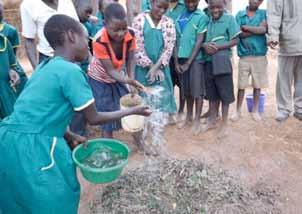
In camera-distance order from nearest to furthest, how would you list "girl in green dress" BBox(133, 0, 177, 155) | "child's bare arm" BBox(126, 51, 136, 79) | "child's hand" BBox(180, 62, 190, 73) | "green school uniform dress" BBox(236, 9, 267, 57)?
"child's bare arm" BBox(126, 51, 136, 79)
"girl in green dress" BBox(133, 0, 177, 155)
"child's hand" BBox(180, 62, 190, 73)
"green school uniform dress" BBox(236, 9, 267, 57)

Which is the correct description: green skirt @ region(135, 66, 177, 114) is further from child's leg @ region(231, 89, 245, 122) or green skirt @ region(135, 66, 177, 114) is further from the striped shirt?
child's leg @ region(231, 89, 245, 122)

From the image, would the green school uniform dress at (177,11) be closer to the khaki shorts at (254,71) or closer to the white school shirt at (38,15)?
the khaki shorts at (254,71)

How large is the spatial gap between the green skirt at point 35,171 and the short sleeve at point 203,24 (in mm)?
2251

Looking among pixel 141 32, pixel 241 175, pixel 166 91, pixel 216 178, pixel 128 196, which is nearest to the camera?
pixel 128 196

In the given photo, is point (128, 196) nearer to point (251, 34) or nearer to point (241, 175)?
point (241, 175)

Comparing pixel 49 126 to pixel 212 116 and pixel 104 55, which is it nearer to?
pixel 104 55

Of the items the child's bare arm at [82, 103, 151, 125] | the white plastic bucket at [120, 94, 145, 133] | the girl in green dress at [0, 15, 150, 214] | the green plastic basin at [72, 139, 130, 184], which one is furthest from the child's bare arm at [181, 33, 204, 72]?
the girl in green dress at [0, 15, 150, 214]

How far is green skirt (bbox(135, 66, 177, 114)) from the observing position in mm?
3965

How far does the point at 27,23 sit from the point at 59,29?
1587 millimetres

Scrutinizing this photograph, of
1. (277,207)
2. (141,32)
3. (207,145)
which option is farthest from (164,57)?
(277,207)

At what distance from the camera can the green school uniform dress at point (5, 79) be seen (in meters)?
3.28

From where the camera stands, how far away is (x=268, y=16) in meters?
4.17

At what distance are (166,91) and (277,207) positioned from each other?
1.59 meters

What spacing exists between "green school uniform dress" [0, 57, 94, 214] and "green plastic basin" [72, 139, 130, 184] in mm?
94
